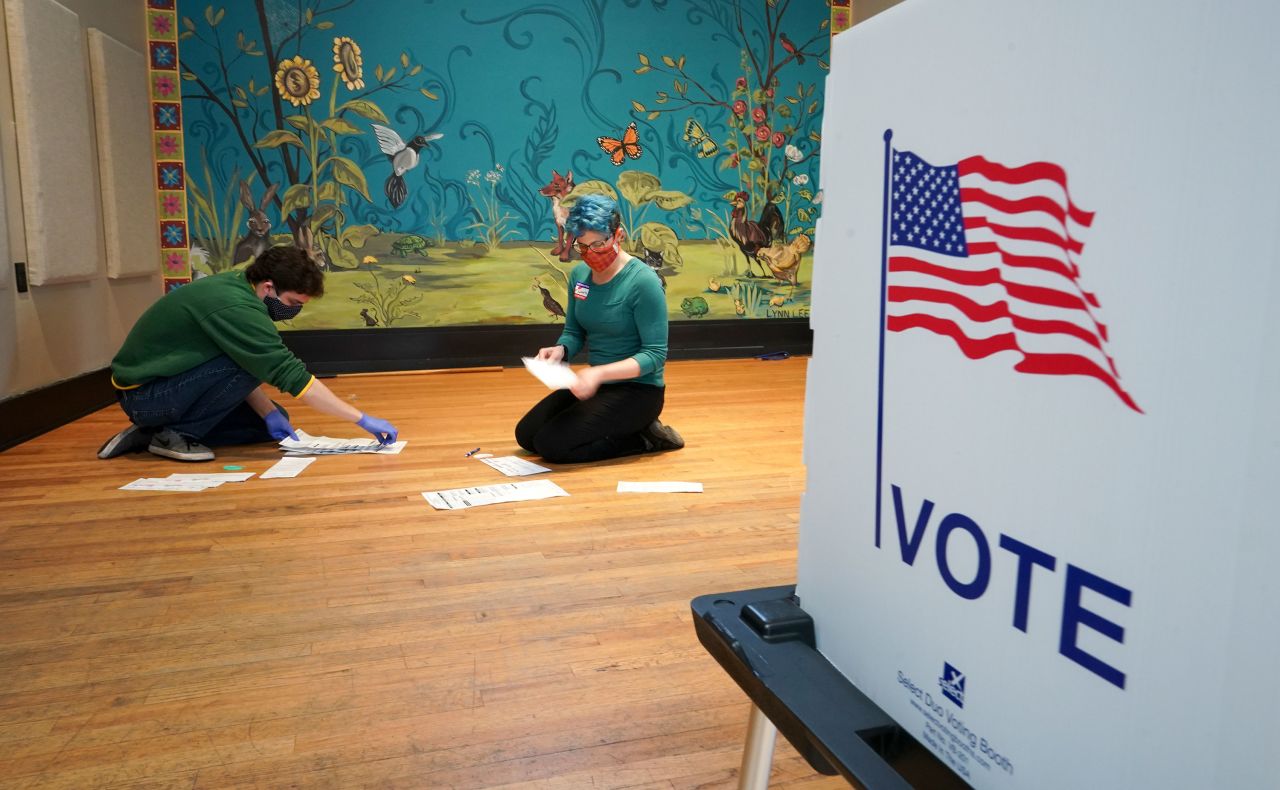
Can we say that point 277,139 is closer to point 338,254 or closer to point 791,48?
point 338,254

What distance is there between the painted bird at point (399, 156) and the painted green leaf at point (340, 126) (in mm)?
189

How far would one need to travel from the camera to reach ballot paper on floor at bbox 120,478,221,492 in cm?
327

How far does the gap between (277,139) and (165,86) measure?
707mm

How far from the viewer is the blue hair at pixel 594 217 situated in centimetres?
351

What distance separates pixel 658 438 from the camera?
391 cm

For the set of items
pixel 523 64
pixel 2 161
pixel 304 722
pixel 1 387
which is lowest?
pixel 304 722

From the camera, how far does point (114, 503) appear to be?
121 inches

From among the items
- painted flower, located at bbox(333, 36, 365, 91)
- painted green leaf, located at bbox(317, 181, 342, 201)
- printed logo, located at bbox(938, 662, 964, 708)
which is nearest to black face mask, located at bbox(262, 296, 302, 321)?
painted green leaf, located at bbox(317, 181, 342, 201)

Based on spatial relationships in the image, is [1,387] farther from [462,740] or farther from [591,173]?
[591,173]

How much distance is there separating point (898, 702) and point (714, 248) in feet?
21.4

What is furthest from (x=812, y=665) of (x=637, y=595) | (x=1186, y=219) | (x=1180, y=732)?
(x=637, y=595)

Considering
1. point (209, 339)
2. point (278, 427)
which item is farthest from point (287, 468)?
point (209, 339)

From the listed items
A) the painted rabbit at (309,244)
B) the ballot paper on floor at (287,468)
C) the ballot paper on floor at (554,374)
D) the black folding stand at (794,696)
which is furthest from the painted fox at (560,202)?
the black folding stand at (794,696)

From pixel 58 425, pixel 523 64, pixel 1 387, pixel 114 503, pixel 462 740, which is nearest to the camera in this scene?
pixel 462 740
